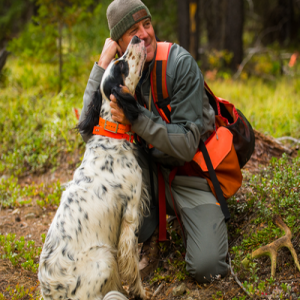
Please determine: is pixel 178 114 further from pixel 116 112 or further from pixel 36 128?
pixel 36 128

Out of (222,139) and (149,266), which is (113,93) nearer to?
(222,139)

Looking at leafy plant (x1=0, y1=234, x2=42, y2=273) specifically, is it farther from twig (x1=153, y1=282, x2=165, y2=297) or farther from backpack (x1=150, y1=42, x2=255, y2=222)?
backpack (x1=150, y1=42, x2=255, y2=222)

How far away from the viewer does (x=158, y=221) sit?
2955mm

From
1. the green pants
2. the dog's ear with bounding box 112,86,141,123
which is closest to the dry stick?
the green pants

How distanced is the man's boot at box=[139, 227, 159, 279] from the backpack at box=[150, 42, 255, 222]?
65 centimetres

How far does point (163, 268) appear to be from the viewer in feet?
9.20

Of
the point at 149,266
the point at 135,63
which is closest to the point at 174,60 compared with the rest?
the point at 135,63

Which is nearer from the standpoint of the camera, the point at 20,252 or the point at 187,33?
the point at 20,252

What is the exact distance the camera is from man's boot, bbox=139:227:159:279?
112 inches

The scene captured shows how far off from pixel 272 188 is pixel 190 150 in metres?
0.93

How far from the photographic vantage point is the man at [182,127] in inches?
92.0

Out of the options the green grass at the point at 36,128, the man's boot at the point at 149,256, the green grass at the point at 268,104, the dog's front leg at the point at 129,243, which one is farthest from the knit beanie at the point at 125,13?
the green grass at the point at 268,104

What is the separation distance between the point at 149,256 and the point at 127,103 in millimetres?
1489

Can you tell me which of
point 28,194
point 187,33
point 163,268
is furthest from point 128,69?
point 187,33
